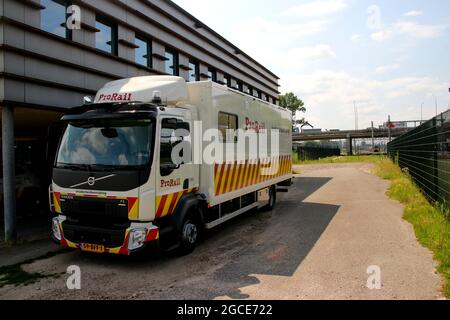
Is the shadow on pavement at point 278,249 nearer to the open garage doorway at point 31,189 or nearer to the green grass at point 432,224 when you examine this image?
the green grass at point 432,224

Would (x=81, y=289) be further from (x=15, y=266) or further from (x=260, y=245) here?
(x=260, y=245)

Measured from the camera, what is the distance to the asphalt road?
16.1 ft

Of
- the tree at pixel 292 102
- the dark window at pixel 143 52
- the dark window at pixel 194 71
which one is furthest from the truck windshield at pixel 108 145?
the tree at pixel 292 102

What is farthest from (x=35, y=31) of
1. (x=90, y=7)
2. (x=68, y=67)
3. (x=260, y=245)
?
(x=260, y=245)

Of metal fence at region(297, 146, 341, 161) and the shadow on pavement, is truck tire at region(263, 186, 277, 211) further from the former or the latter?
metal fence at region(297, 146, 341, 161)

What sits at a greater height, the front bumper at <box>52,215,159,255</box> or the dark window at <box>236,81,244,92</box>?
the dark window at <box>236,81,244,92</box>

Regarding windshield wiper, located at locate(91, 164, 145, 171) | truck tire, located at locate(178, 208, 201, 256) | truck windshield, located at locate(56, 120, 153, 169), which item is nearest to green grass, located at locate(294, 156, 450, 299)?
truck tire, located at locate(178, 208, 201, 256)

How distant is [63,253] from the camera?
708cm

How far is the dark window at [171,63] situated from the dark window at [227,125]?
6484 mm

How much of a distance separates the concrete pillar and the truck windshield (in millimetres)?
2210

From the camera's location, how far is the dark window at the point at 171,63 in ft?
46.5

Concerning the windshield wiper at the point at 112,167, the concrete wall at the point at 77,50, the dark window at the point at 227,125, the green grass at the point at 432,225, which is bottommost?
the green grass at the point at 432,225
